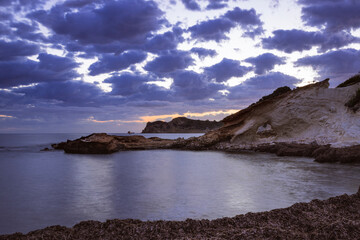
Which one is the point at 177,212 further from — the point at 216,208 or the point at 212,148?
the point at 212,148

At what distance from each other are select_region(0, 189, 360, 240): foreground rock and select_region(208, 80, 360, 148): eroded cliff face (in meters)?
15.1

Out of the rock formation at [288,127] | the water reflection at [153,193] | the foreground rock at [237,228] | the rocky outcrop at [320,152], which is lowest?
the water reflection at [153,193]

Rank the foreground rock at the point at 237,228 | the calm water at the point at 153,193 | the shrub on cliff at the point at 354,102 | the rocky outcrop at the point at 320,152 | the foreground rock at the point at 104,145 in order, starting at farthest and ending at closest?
the foreground rock at the point at 104,145 → the shrub on cliff at the point at 354,102 → the rocky outcrop at the point at 320,152 → the calm water at the point at 153,193 → the foreground rock at the point at 237,228

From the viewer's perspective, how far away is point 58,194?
7.83m

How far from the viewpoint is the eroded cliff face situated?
18906mm

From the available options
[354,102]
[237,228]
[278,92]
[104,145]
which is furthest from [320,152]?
[104,145]

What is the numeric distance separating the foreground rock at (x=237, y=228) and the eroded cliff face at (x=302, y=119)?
1511cm

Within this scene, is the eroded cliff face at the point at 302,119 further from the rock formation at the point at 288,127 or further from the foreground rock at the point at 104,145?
the foreground rock at the point at 104,145

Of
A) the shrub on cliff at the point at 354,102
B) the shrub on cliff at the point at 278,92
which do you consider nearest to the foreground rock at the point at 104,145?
the shrub on cliff at the point at 278,92

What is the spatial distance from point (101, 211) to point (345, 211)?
4.70 m

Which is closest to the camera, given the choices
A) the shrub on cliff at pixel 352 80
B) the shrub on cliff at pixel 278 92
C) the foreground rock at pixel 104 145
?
the foreground rock at pixel 104 145

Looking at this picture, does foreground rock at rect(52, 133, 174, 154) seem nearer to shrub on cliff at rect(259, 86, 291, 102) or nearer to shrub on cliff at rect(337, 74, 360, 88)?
shrub on cliff at rect(259, 86, 291, 102)

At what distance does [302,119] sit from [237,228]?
19.6m

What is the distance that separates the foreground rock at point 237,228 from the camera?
3609 millimetres
